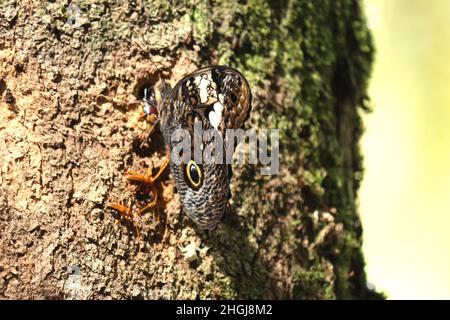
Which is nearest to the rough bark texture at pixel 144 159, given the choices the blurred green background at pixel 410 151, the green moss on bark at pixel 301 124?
the green moss on bark at pixel 301 124

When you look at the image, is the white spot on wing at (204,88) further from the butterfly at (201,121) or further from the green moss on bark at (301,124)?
the green moss on bark at (301,124)

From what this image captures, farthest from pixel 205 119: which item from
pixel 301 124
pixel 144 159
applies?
pixel 301 124

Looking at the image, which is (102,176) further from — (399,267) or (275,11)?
(399,267)

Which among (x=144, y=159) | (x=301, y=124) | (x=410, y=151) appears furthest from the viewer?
(x=410, y=151)

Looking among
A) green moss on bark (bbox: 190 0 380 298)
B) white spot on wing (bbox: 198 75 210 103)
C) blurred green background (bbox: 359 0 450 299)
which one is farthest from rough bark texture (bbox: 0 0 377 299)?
blurred green background (bbox: 359 0 450 299)

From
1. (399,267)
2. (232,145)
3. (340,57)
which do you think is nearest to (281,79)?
(232,145)
